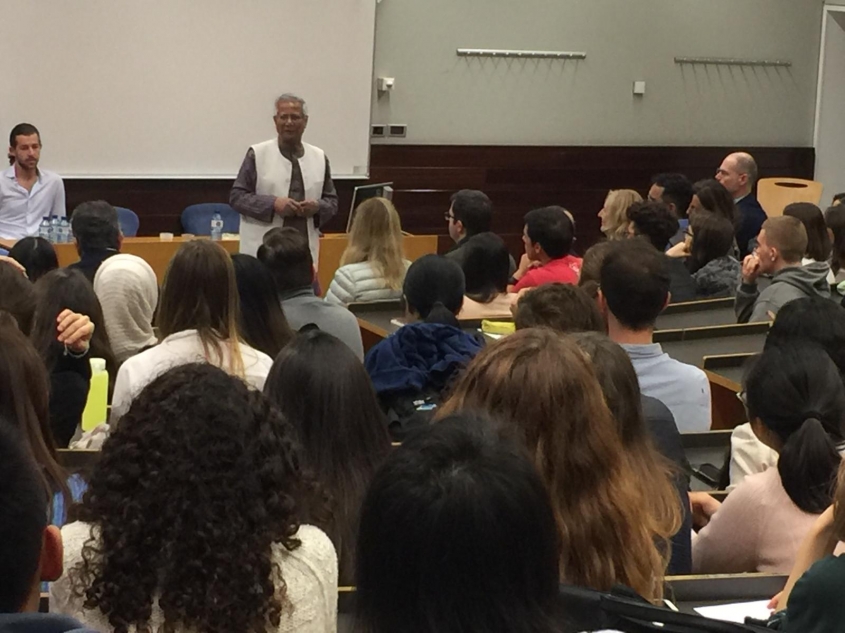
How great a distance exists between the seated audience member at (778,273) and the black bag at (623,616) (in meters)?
3.99

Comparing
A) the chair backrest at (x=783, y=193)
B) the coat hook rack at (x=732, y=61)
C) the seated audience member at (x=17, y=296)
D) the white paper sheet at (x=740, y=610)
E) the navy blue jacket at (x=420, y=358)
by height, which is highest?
the coat hook rack at (x=732, y=61)

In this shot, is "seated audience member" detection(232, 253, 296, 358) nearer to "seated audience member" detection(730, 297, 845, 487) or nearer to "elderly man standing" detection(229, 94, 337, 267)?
"seated audience member" detection(730, 297, 845, 487)

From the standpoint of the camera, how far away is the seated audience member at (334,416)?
8.57 ft

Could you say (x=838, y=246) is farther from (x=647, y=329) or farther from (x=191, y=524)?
(x=191, y=524)

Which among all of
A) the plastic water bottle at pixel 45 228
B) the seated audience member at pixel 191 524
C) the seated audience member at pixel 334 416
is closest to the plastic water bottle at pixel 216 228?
the plastic water bottle at pixel 45 228

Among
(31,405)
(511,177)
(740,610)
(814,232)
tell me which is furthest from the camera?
(511,177)

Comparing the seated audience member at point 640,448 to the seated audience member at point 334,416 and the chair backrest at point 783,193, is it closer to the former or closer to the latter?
the seated audience member at point 334,416

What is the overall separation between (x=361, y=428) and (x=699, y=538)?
78 cm

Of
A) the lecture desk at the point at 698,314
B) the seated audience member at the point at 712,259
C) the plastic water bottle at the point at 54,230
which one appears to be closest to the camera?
the lecture desk at the point at 698,314

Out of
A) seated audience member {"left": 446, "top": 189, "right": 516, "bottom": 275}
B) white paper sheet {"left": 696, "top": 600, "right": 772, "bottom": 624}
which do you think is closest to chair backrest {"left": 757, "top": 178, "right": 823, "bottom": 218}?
seated audience member {"left": 446, "top": 189, "right": 516, "bottom": 275}

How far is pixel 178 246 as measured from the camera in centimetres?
679

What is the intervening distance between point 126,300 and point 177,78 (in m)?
4.30

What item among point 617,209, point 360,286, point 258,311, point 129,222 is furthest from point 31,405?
point 129,222

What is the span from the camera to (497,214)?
10.1 meters
